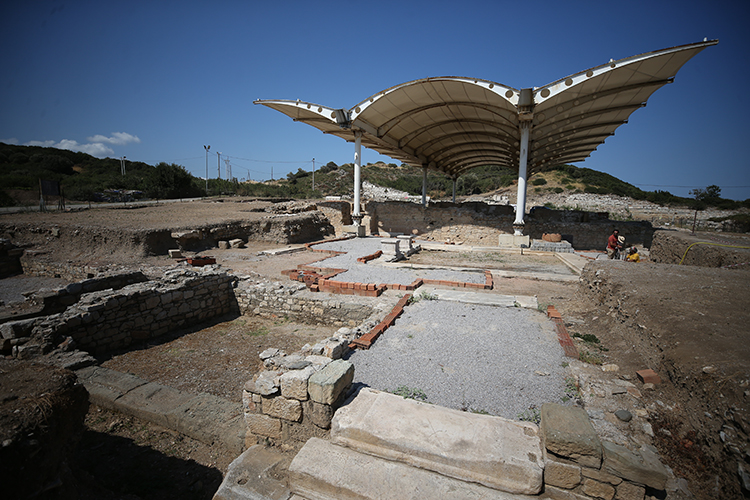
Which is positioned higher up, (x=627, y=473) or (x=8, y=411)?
(x=8, y=411)

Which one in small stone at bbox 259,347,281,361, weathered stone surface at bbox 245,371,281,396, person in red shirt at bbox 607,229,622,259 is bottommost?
small stone at bbox 259,347,281,361

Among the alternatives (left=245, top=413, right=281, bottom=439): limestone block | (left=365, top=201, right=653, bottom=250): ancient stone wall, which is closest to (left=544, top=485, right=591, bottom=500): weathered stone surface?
(left=245, top=413, right=281, bottom=439): limestone block

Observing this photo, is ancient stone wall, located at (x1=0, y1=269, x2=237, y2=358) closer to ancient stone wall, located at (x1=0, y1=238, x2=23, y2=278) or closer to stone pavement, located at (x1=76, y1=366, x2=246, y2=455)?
stone pavement, located at (x1=76, y1=366, x2=246, y2=455)

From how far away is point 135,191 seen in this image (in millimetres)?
34375

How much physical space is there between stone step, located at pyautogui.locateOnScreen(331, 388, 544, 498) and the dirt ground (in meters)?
1.34

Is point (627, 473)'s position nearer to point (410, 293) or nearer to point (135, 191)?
point (410, 293)

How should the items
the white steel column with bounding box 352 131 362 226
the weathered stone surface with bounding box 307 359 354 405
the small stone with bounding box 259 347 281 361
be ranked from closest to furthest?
the weathered stone surface with bounding box 307 359 354 405 < the small stone with bounding box 259 347 281 361 < the white steel column with bounding box 352 131 362 226

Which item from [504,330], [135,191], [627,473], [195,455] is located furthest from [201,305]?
[135,191]

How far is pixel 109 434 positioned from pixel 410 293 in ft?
19.5

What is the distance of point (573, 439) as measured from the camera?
252 cm

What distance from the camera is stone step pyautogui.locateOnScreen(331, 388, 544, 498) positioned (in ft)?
8.53

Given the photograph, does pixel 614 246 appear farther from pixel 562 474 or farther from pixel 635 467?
pixel 562 474

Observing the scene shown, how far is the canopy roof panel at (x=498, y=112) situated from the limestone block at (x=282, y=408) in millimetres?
14822

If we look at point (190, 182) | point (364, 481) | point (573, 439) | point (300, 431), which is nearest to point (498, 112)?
point (573, 439)
